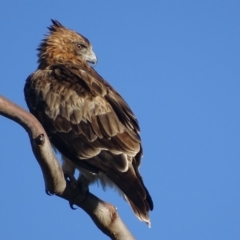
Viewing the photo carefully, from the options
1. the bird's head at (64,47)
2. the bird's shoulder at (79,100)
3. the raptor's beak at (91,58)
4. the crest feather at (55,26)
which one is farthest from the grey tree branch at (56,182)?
the crest feather at (55,26)

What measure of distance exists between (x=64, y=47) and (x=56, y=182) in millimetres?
4283

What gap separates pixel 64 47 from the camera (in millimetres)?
10508

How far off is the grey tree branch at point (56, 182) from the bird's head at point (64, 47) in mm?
3173

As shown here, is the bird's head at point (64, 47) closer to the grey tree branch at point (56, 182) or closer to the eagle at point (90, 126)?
the eagle at point (90, 126)

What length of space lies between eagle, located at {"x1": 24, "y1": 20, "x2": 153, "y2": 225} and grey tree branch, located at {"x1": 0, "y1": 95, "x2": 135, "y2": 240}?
49 centimetres

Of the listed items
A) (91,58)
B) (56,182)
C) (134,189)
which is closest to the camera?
(56,182)

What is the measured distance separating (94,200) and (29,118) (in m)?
1.41

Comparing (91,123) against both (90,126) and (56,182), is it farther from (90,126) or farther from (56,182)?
(56,182)

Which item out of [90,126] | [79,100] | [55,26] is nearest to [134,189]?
[90,126]

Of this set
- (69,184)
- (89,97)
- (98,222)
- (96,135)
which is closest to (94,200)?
(98,222)

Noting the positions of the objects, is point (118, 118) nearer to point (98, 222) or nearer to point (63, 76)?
point (63, 76)

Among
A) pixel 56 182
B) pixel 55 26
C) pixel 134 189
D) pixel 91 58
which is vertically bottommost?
pixel 56 182

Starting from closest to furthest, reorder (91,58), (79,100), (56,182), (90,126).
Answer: (56,182)
(90,126)
(79,100)
(91,58)

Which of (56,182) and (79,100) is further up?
(79,100)
